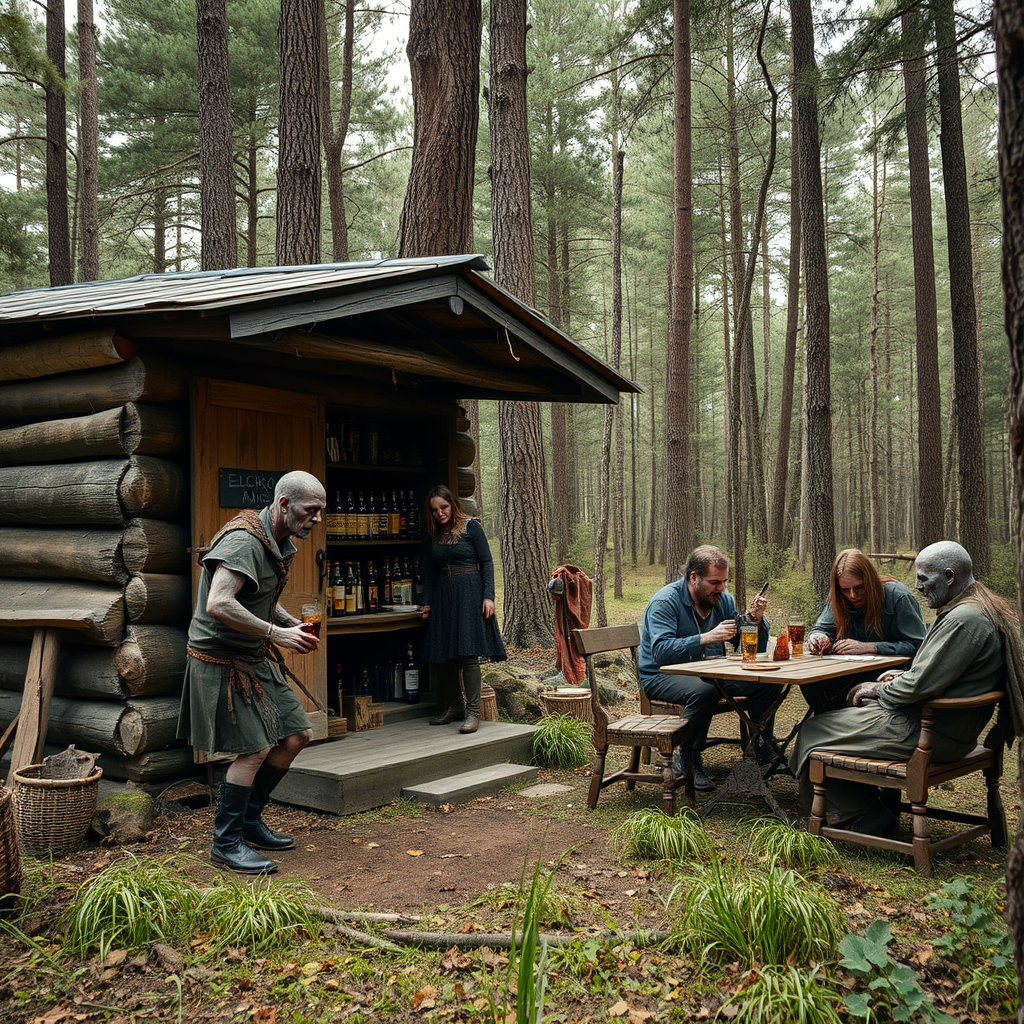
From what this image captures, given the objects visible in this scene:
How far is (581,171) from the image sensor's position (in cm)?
2016

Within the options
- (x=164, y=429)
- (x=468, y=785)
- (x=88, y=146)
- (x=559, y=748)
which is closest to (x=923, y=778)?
(x=468, y=785)

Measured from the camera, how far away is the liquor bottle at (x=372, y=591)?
769 centimetres

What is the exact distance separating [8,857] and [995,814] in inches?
198

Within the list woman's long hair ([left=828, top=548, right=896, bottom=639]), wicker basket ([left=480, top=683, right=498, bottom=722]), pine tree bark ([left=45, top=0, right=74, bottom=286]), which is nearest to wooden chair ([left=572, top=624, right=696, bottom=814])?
woman's long hair ([left=828, top=548, right=896, bottom=639])

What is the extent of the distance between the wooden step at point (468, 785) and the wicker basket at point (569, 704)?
1326 mm

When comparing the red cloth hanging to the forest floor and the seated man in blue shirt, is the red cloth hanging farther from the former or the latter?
the forest floor

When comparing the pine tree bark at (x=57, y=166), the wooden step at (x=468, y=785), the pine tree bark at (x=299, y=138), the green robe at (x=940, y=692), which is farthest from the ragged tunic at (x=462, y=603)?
the pine tree bark at (x=57, y=166)

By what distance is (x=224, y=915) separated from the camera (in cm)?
371

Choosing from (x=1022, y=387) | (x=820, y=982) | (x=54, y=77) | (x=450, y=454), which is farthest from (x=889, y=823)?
(x=54, y=77)

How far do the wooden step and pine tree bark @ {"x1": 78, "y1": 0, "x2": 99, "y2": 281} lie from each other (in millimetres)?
10417

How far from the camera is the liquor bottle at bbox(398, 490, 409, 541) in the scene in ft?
25.6

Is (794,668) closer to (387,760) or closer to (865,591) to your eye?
(865,591)

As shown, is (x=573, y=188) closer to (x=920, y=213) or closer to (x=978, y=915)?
(x=920, y=213)

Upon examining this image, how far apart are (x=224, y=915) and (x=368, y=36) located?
18307mm
